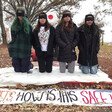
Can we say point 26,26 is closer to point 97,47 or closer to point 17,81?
point 17,81

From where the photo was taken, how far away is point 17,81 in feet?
10.8

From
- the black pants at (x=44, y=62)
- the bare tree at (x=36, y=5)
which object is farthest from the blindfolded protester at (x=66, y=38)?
the bare tree at (x=36, y=5)

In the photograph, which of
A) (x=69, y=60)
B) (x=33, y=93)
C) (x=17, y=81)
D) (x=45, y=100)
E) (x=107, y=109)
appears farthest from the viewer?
(x=69, y=60)

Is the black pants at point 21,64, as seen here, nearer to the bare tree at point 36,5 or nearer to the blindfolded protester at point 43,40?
the blindfolded protester at point 43,40

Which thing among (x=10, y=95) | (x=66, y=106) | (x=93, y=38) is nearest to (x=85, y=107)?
(x=66, y=106)

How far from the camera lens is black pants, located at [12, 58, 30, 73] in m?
3.63

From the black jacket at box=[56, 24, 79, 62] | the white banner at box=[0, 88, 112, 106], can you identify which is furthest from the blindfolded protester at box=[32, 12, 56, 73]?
the white banner at box=[0, 88, 112, 106]

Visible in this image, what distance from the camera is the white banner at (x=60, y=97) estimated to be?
9.05 ft

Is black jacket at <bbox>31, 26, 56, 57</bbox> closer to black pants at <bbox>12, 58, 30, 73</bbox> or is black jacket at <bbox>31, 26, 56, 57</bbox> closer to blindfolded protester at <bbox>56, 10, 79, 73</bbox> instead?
blindfolded protester at <bbox>56, 10, 79, 73</bbox>

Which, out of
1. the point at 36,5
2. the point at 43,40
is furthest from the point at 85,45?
the point at 36,5

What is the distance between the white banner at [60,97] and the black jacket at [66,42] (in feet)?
2.84

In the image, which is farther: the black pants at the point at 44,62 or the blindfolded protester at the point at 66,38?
the black pants at the point at 44,62

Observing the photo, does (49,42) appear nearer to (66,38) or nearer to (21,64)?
(66,38)

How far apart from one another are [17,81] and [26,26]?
4.23ft
